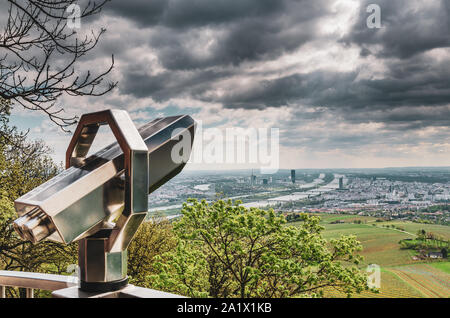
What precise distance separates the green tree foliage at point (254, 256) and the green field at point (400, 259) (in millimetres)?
2630

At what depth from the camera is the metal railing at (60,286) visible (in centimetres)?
66

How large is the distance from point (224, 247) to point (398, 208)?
Answer: 224 inches

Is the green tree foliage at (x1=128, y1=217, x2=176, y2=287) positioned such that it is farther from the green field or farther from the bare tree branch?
the bare tree branch

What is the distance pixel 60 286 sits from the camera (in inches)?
39.9

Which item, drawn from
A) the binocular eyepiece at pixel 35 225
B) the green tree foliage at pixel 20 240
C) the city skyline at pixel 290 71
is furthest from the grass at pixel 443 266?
the binocular eyepiece at pixel 35 225

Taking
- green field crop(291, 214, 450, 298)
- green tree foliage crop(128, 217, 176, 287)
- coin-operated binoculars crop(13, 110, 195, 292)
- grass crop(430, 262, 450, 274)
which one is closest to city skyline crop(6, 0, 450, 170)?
coin-operated binoculars crop(13, 110, 195, 292)

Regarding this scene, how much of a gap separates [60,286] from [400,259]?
→ 10341 millimetres

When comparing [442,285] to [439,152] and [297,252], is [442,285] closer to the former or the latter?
[439,152]

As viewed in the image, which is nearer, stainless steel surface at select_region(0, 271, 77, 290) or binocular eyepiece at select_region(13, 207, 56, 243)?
binocular eyepiece at select_region(13, 207, 56, 243)

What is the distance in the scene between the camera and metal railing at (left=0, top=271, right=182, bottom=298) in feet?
2.18

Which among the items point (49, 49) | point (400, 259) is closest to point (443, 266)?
point (400, 259)

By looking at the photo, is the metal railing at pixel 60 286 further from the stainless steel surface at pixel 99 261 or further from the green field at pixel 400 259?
the green field at pixel 400 259

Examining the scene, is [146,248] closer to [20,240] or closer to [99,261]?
[20,240]

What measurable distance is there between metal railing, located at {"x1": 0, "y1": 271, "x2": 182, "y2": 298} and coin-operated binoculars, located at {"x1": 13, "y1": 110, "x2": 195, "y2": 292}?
0.06 feet
